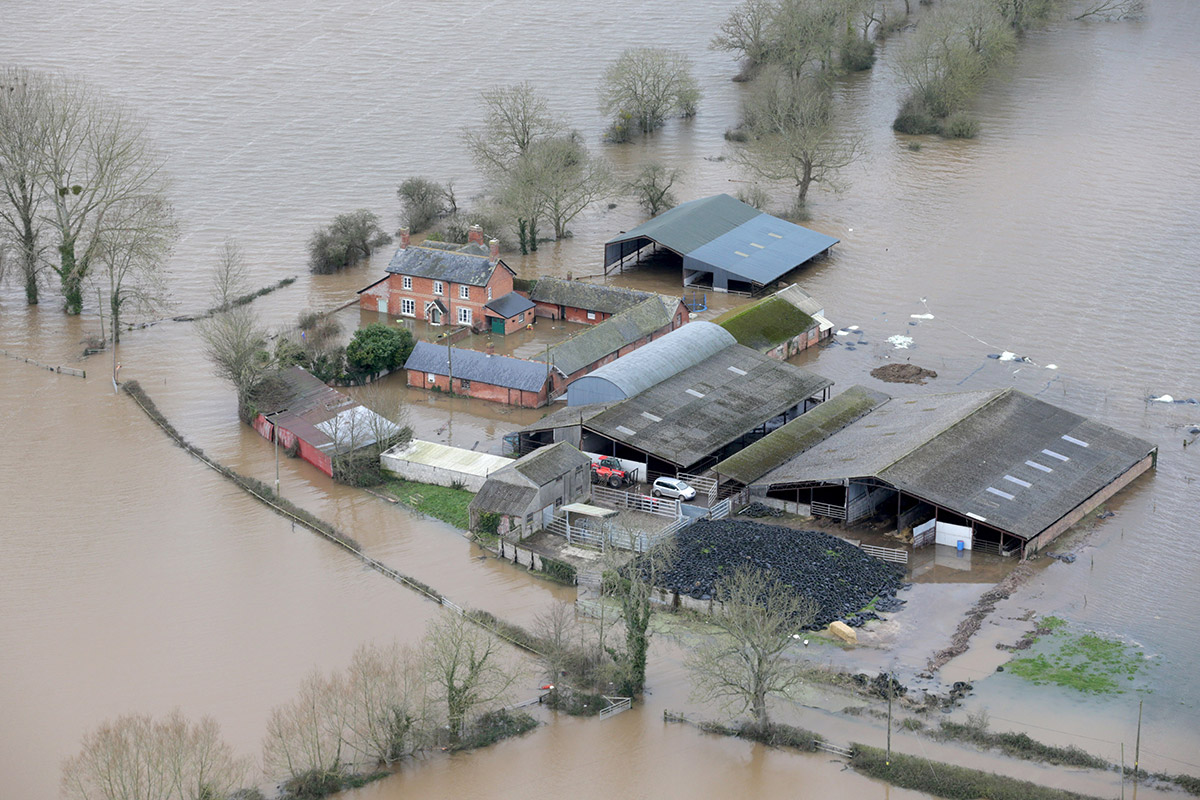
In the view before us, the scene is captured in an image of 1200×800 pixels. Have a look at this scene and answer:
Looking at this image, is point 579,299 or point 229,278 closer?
point 579,299

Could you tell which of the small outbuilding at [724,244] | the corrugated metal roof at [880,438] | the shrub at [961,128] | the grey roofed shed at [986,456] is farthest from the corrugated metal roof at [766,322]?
the shrub at [961,128]

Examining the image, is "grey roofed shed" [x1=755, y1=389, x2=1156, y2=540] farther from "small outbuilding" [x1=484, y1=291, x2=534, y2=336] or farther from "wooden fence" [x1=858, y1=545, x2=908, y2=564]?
"small outbuilding" [x1=484, y1=291, x2=534, y2=336]

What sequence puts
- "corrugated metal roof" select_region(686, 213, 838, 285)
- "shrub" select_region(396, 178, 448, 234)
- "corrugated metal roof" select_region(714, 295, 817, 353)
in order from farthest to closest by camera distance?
"shrub" select_region(396, 178, 448, 234), "corrugated metal roof" select_region(686, 213, 838, 285), "corrugated metal roof" select_region(714, 295, 817, 353)

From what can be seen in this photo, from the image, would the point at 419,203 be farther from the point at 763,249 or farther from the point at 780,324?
the point at 780,324

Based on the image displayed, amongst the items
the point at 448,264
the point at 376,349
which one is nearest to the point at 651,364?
the point at 376,349

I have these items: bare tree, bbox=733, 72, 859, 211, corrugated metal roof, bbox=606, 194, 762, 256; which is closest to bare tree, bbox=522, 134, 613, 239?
corrugated metal roof, bbox=606, 194, 762, 256
